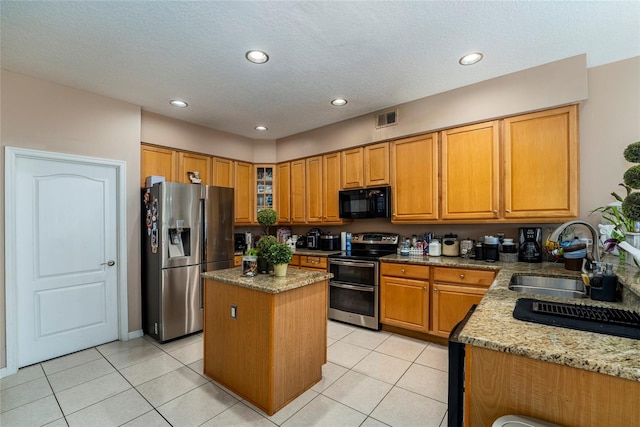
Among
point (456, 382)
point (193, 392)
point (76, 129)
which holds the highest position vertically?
point (76, 129)

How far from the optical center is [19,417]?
1.92 metres

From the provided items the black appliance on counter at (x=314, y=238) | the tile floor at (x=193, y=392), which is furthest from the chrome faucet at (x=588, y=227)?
the black appliance on counter at (x=314, y=238)

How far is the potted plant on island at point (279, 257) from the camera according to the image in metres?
2.12

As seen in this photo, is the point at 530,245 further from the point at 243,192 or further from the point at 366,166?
the point at 243,192

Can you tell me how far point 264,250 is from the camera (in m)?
2.22

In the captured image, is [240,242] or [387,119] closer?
[387,119]

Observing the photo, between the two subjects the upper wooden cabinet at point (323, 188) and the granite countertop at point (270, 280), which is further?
the upper wooden cabinet at point (323, 188)

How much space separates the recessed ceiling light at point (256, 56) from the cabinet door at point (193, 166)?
204 centimetres

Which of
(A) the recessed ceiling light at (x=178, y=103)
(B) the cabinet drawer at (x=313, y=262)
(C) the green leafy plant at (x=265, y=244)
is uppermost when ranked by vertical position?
(A) the recessed ceiling light at (x=178, y=103)

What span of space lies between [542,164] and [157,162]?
4.32 m

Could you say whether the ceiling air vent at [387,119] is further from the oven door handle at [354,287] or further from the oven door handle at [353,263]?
the oven door handle at [354,287]

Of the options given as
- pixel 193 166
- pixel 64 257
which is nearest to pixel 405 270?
pixel 193 166

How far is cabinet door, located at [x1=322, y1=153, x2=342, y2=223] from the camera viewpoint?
409cm

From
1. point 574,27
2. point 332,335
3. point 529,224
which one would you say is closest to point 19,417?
point 332,335
